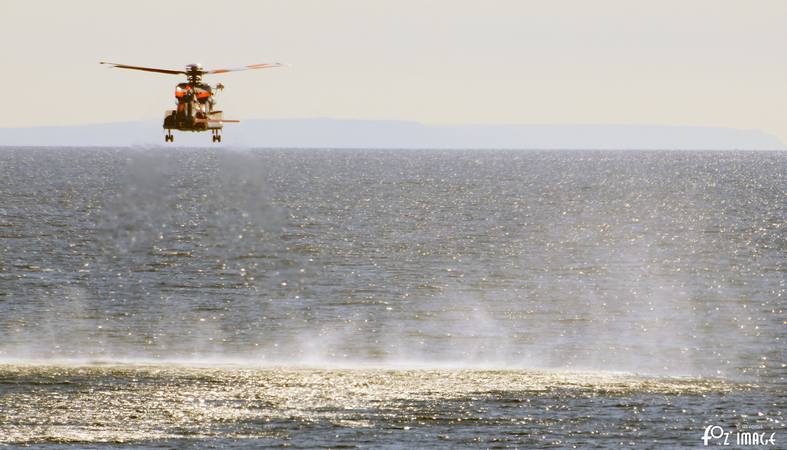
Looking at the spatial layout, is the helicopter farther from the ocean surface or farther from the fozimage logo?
the fozimage logo

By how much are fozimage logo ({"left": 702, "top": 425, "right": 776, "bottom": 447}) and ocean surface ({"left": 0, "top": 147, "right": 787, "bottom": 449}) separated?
441mm

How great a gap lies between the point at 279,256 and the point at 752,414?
271 feet

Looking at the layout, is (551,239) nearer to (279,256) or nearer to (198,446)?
(279,256)

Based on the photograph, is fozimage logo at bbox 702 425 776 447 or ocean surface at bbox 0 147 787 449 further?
ocean surface at bbox 0 147 787 449

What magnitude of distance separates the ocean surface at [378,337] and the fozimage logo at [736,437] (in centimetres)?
44

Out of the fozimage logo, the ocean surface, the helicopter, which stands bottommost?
the ocean surface

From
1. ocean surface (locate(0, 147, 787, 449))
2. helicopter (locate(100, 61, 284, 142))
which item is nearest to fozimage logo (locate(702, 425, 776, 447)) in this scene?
ocean surface (locate(0, 147, 787, 449))

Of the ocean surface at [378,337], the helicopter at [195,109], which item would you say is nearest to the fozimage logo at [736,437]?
the ocean surface at [378,337]

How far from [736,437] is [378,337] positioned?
120 feet

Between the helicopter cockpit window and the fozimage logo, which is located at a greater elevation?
the helicopter cockpit window

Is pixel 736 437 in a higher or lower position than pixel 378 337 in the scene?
higher

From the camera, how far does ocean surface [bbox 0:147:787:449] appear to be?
198ft

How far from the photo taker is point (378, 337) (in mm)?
91312

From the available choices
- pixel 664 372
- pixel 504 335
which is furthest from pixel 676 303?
pixel 664 372
